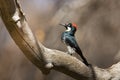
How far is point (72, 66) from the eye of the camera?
1.62 metres

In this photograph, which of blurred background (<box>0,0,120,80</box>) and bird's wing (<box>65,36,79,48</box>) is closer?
bird's wing (<box>65,36,79,48</box>)

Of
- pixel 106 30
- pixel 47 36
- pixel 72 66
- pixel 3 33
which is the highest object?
pixel 72 66

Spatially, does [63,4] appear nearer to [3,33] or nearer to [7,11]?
[3,33]

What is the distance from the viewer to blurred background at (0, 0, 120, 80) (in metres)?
3.08

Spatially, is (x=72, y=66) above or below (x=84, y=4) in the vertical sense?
above

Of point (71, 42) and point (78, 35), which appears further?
point (78, 35)

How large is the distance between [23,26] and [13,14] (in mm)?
65

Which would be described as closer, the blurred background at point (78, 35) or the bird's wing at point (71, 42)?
the bird's wing at point (71, 42)

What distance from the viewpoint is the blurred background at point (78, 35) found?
308cm

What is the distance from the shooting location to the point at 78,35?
10.3 feet

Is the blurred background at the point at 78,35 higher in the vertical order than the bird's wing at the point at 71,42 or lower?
lower

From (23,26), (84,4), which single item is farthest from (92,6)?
(23,26)

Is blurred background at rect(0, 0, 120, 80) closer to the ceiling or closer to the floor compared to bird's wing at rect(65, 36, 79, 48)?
closer to the floor

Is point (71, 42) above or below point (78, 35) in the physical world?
above
